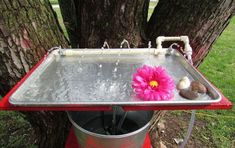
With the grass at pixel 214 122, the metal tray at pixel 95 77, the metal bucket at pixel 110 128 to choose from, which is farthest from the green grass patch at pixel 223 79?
the metal tray at pixel 95 77

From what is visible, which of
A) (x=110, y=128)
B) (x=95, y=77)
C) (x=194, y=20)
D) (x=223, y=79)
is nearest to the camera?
(x=95, y=77)

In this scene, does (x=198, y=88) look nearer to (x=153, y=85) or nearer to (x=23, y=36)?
(x=153, y=85)

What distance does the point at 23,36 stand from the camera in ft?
4.34

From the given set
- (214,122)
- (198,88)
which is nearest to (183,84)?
(198,88)

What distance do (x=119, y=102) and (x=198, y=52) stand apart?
87 centimetres

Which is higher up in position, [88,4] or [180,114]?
[88,4]

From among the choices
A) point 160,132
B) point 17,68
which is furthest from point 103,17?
point 160,132

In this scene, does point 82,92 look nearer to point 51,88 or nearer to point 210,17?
point 51,88

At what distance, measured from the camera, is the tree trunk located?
1.28 meters

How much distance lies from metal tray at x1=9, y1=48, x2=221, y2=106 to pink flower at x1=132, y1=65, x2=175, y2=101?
3 centimetres

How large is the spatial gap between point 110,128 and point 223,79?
8.17 feet

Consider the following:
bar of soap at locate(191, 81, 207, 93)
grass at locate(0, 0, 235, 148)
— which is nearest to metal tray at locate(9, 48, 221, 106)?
bar of soap at locate(191, 81, 207, 93)

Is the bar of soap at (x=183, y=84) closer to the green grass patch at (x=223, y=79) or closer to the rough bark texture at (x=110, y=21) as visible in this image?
the rough bark texture at (x=110, y=21)

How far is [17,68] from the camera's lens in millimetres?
1395
